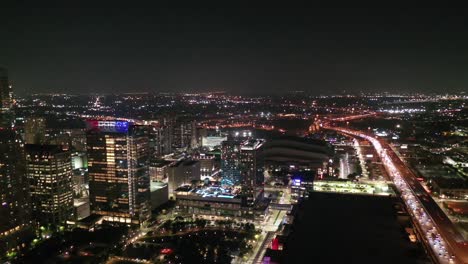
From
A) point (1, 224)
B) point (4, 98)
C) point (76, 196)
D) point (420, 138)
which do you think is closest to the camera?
point (1, 224)

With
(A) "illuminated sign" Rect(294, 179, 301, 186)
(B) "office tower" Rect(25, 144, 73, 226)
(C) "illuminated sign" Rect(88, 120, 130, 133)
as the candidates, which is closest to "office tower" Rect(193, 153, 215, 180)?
(A) "illuminated sign" Rect(294, 179, 301, 186)

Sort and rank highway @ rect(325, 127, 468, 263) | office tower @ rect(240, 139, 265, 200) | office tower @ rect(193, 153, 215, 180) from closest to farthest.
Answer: highway @ rect(325, 127, 468, 263), office tower @ rect(240, 139, 265, 200), office tower @ rect(193, 153, 215, 180)

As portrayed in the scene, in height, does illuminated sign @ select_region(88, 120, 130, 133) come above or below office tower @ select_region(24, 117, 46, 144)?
above

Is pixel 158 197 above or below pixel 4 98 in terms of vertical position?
below

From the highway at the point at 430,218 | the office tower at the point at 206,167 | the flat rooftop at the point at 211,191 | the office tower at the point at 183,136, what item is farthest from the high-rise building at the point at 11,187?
the office tower at the point at 183,136

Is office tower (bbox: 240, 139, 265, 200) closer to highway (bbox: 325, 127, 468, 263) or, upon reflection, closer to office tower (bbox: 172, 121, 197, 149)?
highway (bbox: 325, 127, 468, 263)

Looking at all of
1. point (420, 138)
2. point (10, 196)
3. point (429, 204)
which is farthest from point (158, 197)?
point (420, 138)

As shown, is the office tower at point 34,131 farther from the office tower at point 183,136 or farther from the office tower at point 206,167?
the office tower at point 183,136

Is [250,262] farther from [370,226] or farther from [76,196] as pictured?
[76,196]
